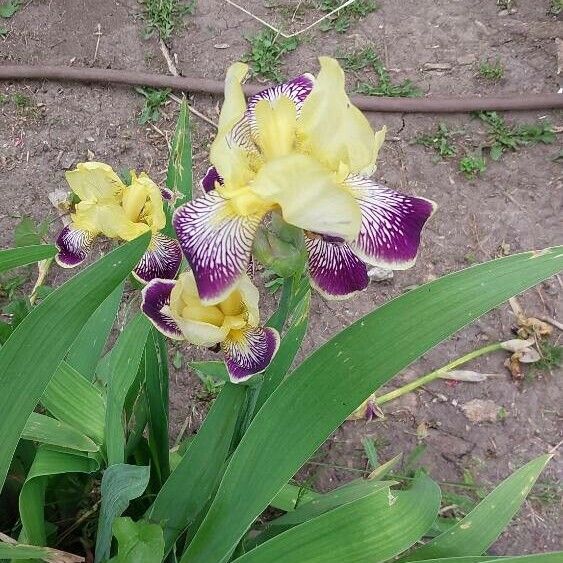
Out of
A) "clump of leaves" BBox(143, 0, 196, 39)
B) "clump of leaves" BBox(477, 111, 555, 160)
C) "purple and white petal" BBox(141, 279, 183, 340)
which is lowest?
"clump of leaves" BBox(477, 111, 555, 160)

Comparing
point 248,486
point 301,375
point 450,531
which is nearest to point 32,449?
point 248,486

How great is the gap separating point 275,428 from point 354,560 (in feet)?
0.73

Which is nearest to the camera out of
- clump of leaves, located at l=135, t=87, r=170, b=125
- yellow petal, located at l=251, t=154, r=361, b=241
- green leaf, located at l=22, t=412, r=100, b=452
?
yellow petal, located at l=251, t=154, r=361, b=241

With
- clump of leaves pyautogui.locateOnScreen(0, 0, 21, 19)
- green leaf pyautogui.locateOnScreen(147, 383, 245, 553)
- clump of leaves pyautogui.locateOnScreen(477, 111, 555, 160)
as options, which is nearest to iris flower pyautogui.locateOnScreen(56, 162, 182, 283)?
green leaf pyautogui.locateOnScreen(147, 383, 245, 553)

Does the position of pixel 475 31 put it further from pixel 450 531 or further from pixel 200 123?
pixel 450 531

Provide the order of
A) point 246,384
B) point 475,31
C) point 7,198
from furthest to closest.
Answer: point 475,31 < point 7,198 < point 246,384

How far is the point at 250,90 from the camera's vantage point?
7.39 feet

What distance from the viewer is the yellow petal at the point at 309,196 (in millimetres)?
636

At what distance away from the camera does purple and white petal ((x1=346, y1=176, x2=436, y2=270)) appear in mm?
729

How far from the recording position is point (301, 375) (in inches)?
35.0

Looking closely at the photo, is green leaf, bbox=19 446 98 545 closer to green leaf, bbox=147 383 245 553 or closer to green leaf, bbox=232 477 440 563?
green leaf, bbox=147 383 245 553

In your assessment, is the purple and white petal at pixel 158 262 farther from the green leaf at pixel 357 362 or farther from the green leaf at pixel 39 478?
the green leaf at pixel 39 478

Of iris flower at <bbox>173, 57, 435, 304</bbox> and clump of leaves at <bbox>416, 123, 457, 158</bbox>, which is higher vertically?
iris flower at <bbox>173, 57, 435, 304</bbox>

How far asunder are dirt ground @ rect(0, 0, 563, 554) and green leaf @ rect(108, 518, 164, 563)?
2.99 ft
